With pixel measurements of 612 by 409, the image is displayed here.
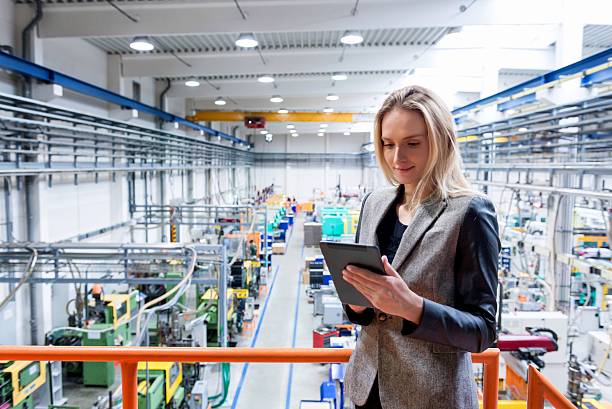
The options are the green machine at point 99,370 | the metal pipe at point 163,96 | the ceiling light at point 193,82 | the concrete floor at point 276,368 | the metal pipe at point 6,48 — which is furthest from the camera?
the metal pipe at point 163,96

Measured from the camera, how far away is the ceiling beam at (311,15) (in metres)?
5.75

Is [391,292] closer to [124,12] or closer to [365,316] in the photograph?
[365,316]

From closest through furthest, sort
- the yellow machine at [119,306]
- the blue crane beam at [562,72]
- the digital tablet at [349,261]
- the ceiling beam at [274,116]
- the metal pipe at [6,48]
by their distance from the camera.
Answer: the digital tablet at [349,261] < the blue crane beam at [562,72] < the metal pipe at [6,48] < the yellow machine at [119,306] < the ceiling beam at [274,116]

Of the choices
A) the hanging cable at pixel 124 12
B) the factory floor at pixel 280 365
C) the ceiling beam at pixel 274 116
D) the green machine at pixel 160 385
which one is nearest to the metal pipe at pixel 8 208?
the green machine at pixel 160 385

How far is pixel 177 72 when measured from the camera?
30.3 ft

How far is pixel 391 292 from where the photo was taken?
3.00ft

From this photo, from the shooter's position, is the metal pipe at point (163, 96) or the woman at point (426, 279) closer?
the woman at point (426, 279)

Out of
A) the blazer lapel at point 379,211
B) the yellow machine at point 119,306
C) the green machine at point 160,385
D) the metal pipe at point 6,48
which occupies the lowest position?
the green machine at point 160,385

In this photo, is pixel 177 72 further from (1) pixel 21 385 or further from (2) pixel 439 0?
(1) pixel 21 385

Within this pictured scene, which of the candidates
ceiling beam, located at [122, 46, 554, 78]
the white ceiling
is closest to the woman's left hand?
the white ceiling

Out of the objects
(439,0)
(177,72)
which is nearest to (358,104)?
(177,72)

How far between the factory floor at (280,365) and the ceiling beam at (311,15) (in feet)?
16.6

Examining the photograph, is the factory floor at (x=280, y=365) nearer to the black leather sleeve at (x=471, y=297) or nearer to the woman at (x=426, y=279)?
the woman at (x=426, y=279)

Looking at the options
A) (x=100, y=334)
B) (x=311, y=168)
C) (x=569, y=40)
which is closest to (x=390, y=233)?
(x=569, y=40)
